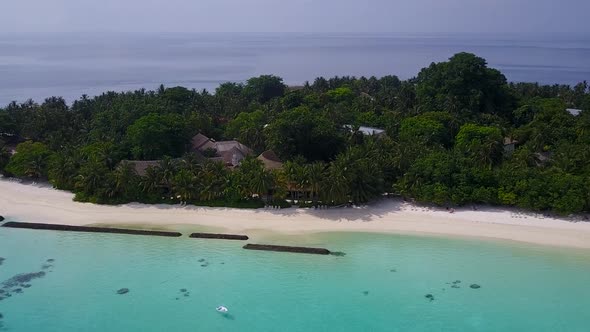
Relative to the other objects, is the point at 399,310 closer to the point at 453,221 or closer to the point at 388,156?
the point at 453,221

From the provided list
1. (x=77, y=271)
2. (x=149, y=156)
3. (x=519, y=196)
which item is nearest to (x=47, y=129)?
(x=149, y=156)

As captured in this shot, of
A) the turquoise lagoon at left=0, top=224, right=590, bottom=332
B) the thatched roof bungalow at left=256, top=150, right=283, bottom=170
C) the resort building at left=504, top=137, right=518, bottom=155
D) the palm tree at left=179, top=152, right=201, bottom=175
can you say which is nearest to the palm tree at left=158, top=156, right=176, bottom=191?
the palm tree at left=179, top=152, right=201, bottom=175

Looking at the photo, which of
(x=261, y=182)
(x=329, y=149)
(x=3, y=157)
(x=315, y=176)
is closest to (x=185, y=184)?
(x=261, y=182)

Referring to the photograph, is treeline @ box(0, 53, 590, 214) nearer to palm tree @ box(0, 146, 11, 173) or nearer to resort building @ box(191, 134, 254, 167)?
palm tree @ box(0, 146, 11, 173)

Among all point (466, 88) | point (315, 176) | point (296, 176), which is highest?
point (466, 88)

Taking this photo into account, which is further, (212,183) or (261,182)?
(212,183)

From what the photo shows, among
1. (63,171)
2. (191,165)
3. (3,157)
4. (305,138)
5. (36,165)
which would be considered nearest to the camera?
(191,165)

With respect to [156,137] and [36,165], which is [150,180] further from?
[36,165]

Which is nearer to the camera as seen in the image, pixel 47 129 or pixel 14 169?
pixel 14 169
